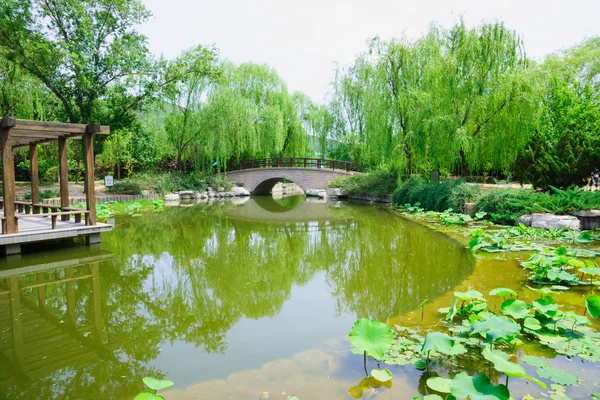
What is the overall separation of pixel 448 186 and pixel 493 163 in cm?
212

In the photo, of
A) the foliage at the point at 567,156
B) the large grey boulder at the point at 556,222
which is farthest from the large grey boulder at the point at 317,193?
the large grey boulder at the point at 556,222

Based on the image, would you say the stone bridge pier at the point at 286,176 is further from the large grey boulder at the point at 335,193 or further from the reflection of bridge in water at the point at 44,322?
the reflection of bridge in water at the point at 44,322

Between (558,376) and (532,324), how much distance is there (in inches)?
29.3

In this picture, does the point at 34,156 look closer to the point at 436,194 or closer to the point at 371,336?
the point at 371,336

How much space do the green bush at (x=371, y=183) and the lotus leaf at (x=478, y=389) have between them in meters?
14.6

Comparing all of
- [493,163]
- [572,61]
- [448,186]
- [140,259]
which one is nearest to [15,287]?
[140,259]

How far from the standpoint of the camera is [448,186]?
40.1 feet

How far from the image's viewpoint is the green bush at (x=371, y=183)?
1722cm

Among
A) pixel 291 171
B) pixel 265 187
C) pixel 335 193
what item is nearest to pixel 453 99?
pixel 335 193

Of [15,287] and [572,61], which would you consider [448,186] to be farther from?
[572,61]

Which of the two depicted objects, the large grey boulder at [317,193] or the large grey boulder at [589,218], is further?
the large grey boulder at [317,193]

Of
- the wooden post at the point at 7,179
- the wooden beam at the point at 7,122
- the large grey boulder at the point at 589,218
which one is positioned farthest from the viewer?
the large grey boulder at the point at 589,218

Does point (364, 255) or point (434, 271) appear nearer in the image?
point (434, 271)

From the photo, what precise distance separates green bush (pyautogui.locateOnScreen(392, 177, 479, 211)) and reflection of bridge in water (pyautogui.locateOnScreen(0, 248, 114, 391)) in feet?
30.5
